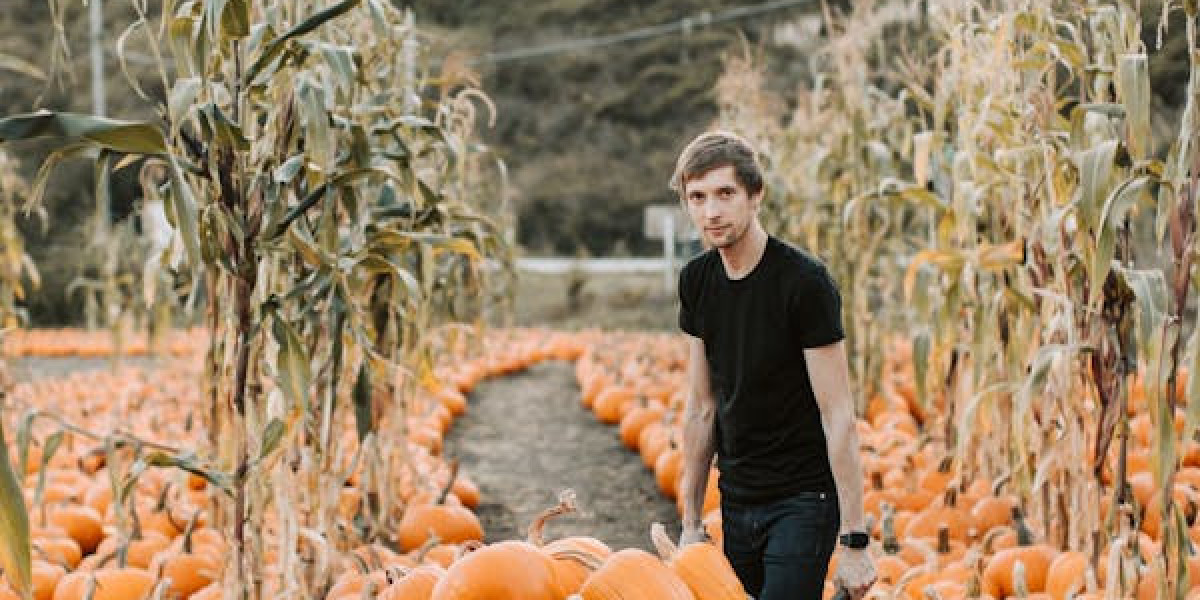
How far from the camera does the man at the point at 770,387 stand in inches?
89.8

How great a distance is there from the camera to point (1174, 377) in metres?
2.63

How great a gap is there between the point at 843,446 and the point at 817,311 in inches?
10.4

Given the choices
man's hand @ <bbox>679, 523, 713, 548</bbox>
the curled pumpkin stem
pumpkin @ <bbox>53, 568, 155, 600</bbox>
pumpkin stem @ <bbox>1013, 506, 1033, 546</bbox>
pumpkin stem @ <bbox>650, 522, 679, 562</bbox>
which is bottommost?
pumpkin @ <bbox>53, 568, 155, 600</bbox>

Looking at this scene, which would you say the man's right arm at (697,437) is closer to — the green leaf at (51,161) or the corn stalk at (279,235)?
the corn stalk at (279,235)

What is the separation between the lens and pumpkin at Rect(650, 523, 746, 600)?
2.13m

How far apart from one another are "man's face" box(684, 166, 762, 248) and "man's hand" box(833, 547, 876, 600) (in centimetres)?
65

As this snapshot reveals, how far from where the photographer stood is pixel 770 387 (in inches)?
93.7

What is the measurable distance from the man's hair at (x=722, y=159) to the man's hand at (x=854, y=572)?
0.73 metres

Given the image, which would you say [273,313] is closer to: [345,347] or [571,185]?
[345,347]

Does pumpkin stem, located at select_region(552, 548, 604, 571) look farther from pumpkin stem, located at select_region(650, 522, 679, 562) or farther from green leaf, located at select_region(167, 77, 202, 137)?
green leaf, located at select_region(167, 77, 202, 137)

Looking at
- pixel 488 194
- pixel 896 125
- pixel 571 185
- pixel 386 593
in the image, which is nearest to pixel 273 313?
pixel 386 593

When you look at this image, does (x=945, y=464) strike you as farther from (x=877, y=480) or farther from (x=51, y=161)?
(x=51, y=161)

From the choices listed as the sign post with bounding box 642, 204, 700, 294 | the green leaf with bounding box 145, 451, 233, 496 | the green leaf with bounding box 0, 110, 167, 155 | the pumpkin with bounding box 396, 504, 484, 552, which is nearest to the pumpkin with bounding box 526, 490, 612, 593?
the green leaf with bounding box 145, 451, 233, 496

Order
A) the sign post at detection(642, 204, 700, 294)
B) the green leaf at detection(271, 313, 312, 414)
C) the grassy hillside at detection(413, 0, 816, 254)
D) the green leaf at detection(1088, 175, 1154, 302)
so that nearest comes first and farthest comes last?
the green leaf at detection(1088, 175, 1154, 302) → the green leaf at detection(271, 313, 312, 414) → the sign post at detection(642, 204, 700, 294) → the grassy hillside at detection(413, 0, 816, 254)
